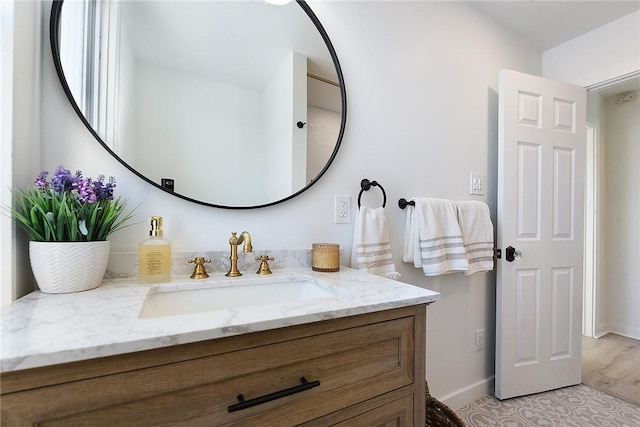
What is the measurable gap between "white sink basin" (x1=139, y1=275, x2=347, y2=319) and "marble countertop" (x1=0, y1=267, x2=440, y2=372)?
6 cm

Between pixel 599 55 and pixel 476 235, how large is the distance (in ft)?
5.20

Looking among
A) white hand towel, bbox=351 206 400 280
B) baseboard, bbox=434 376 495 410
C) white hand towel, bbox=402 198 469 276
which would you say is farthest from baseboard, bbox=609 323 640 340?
white hand towel, bbox=351 206 400 280

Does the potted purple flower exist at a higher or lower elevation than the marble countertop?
higher

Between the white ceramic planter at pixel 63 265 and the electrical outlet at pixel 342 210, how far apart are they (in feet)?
Answer: 2.87

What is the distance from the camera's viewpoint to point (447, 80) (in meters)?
1.69

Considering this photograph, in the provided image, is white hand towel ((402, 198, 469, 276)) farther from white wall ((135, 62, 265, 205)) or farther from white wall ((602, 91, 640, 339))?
white wall ((602, 91, 640, 339))

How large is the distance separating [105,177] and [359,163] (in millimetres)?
998

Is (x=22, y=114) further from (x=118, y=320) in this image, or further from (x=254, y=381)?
(x=254, y=381)

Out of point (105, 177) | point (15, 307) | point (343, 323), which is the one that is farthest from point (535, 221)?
point (15, 307)

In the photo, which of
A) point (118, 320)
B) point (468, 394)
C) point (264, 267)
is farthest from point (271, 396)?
point (468, 394)

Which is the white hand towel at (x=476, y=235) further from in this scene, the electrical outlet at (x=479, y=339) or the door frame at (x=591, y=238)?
the door frame at (x=591, y=238)

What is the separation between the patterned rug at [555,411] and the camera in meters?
1.57

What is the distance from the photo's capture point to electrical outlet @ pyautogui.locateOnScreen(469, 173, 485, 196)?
179 centimetres

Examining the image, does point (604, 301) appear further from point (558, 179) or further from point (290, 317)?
point (290, 317)
